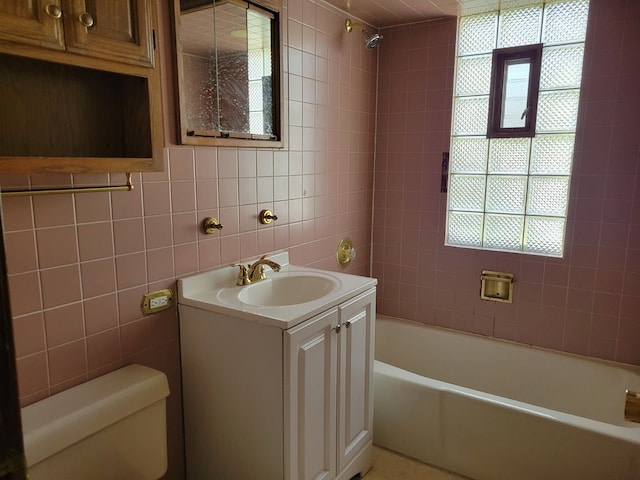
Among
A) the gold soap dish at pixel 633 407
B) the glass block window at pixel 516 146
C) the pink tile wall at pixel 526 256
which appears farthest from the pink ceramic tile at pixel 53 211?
the glass block window at pixel 516 146

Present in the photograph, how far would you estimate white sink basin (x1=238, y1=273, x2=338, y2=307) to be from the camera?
197 centimetres

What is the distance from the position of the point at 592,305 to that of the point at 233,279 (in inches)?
74.0

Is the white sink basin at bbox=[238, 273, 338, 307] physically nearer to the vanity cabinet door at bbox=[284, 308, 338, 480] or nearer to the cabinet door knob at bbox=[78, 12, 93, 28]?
the vanity cabinet door at bbox=[284, 308, 338, 480]

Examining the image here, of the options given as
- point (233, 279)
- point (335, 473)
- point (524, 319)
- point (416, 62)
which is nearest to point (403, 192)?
point (416, 62)

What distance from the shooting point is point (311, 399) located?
1.67 metres

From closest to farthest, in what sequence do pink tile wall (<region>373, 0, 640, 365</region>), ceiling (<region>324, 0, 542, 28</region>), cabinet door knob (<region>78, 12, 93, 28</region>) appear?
cabinet door knob (<region>78, 12, 93, 28</region>), pink tile wall (<region>373, 0, 640, 365</region>), ceiling (<region>324, 0, 542, 28</region>)

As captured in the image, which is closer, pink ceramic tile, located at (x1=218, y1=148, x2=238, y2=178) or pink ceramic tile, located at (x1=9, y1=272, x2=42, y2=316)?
pink ceramic tile, located at (x1=9, y1=272, x2=42, y2=316)

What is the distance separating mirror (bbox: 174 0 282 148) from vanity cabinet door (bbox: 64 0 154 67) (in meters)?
0.40

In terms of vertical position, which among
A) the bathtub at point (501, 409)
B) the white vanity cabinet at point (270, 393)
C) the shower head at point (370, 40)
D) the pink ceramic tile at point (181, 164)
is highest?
the shower head at point (370, 40)

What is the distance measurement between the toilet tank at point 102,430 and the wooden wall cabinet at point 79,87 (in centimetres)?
67

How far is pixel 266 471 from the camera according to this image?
1.63 metres

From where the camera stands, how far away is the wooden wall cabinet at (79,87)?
1037 mm

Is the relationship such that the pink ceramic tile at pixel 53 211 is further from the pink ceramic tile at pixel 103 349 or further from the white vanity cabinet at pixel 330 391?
the white vanity cabinet at pixel 330 391

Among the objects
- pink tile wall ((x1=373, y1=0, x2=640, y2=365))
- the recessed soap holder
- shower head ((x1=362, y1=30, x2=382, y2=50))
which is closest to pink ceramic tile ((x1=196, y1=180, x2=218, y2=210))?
shower head ((x1=362, y1=30, x2=382, y2=50))
